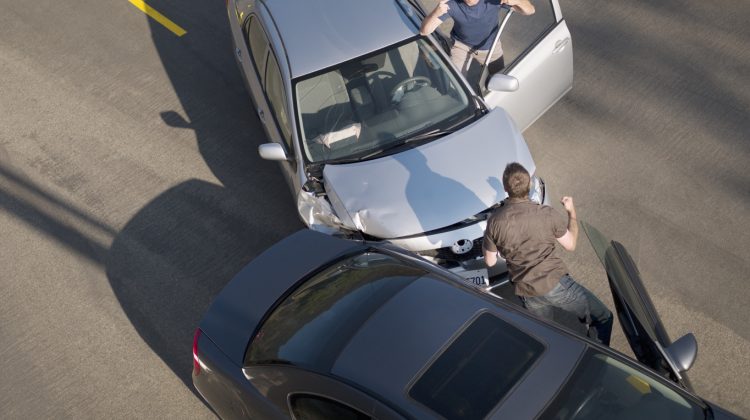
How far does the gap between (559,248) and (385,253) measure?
6.57 feet

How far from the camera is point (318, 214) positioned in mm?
7328

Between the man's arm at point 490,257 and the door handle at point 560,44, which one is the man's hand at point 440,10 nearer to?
the door handle at point 560,44

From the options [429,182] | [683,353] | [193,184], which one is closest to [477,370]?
[683,353]

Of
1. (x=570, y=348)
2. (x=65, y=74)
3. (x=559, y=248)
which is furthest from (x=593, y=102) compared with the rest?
(x=65, y=74)

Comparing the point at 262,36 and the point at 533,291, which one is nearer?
the point at 533,291

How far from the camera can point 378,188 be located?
7.08m

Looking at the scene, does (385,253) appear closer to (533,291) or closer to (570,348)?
(533,291)

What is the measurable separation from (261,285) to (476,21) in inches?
129

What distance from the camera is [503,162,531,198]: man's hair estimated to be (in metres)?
5.93

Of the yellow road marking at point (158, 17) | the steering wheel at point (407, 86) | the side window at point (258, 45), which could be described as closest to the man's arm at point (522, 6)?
the steering wheel at point (407, 86)

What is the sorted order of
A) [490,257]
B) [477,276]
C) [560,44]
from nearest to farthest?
[490,257]
[477,276]
[560,44]

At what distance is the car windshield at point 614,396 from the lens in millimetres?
4898

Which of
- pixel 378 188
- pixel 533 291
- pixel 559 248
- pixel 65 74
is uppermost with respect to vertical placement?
pixel 65 74

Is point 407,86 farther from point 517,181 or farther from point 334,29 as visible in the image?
point 517,181
